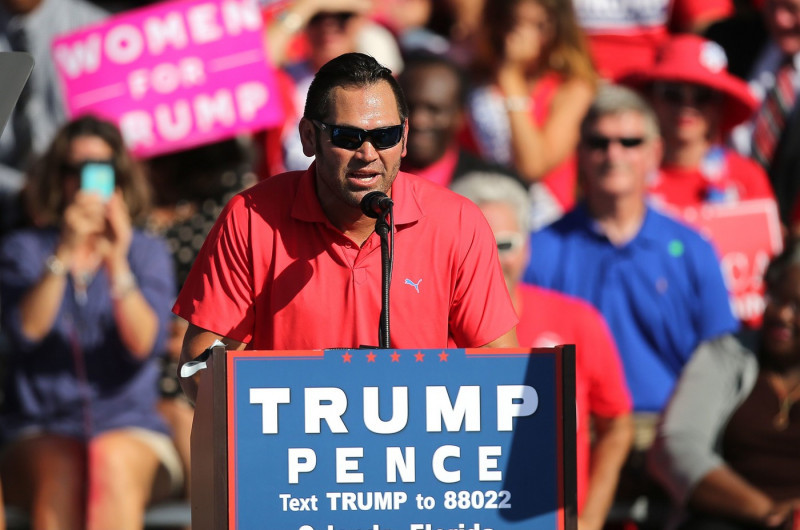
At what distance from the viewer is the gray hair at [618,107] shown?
620cm

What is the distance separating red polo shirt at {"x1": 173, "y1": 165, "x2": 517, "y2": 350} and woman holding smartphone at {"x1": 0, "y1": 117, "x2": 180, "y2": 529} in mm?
2198

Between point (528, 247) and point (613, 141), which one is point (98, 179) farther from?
point (613, 141)

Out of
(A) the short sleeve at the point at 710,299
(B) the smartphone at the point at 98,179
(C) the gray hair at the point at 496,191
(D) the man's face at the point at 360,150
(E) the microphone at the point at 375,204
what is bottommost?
(A) the short sleeve at the point at 710,299

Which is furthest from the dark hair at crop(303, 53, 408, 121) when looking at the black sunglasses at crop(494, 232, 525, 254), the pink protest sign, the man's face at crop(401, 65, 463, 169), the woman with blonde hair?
the woman with blonde hair

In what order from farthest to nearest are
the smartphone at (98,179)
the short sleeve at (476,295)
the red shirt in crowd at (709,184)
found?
the red shirt in crowd at (709,184) → the smartphone at (98,179) → the short sleeve at (476,295)

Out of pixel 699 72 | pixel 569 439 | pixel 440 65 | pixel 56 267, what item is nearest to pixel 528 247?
pixel 440 65

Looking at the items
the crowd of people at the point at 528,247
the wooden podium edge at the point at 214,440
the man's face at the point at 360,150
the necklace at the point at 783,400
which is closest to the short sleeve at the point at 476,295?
the man's face at the point at 360,150

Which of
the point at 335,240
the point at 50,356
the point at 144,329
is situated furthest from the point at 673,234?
the point at 335,240

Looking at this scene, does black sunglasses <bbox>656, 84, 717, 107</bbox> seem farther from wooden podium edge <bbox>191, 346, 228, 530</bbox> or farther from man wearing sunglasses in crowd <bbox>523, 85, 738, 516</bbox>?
wooden podium edge <bbox>191, 346, 228, 530</bbox>

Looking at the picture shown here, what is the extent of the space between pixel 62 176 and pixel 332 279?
2.85 metres

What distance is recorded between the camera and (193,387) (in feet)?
10.8

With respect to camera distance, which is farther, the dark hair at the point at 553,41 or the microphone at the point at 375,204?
the dark hair at the point at 553,41

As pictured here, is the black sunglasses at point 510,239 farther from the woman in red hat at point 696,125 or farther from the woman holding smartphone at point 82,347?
the woman holding smartphone at point 82,347

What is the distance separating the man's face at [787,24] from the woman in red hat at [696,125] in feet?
1.51
